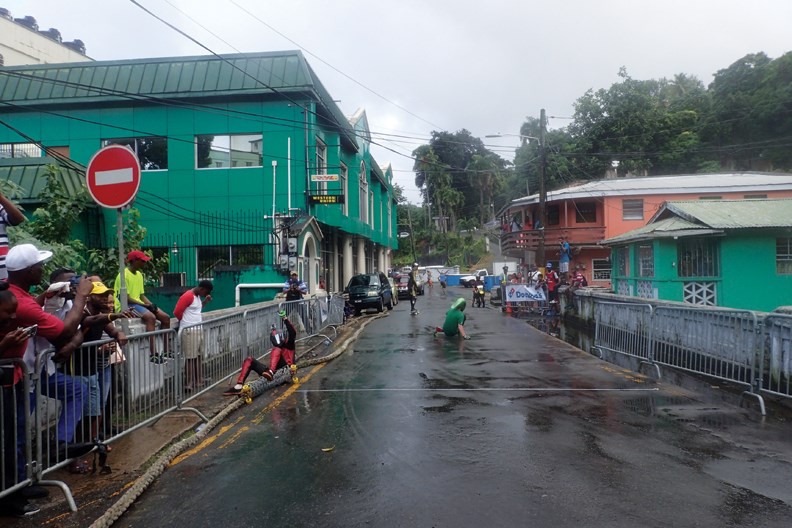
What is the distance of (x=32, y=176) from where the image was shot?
60.5 feet

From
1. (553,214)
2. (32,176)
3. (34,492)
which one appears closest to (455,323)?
(34,492)

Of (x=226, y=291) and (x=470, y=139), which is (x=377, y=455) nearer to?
(x=226, y=291)

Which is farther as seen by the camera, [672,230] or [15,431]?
[672,230]

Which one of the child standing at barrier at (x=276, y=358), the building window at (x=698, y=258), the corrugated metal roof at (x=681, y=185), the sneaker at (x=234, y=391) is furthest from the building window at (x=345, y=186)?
the sneaker at (x=234, y=391)

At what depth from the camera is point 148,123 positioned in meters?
22.5

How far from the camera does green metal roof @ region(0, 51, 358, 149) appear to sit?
859 inches

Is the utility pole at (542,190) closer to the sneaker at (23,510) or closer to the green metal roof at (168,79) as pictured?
the green metal roof at (168,79)

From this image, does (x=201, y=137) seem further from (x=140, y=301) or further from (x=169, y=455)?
(x=169, y=455)

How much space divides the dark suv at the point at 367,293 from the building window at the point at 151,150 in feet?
29.9

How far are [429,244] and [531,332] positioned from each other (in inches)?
2523

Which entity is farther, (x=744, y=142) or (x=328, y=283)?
(x=744, y=142)

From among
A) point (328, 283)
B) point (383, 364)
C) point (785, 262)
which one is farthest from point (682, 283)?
point (328, 283)

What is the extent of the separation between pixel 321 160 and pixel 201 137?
4.83m

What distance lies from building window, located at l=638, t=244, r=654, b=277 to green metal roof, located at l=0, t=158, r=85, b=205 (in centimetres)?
1774
